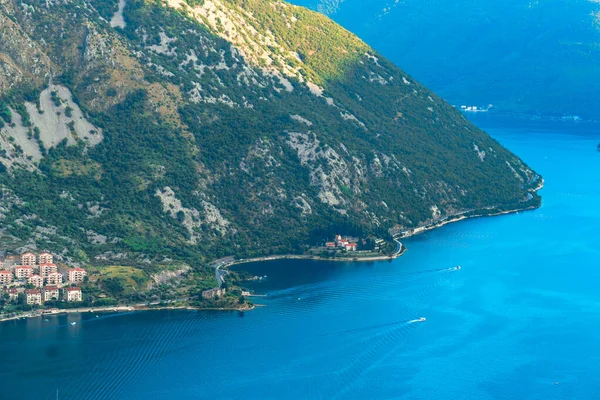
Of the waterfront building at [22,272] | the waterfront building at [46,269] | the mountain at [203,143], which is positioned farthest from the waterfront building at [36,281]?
the mountain at [203,143]

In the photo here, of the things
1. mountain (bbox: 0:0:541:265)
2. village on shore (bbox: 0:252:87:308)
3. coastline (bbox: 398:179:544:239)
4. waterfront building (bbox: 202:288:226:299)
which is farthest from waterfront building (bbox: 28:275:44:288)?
coastline (bbox: 398:179:544:239)

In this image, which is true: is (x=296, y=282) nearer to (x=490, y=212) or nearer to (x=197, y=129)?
(x=197, y=129)

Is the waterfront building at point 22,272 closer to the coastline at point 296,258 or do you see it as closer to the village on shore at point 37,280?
the village on shore at point 37,280

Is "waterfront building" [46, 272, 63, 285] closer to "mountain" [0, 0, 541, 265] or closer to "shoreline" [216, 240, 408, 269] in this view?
"mountain" [0, 0, 541, 265]

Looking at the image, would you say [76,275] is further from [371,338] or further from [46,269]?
[371,338]

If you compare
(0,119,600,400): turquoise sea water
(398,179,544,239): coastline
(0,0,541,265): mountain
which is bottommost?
(0,119,600,400): turquoise sea water
